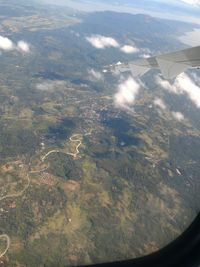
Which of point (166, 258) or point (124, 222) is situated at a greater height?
point (166, 258)

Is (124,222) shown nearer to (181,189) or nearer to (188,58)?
(181,189)

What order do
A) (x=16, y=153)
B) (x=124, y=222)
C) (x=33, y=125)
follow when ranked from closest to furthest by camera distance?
1. (x=124, y=222)
2. (x=16, y=153)
3. (x=33, y=125)

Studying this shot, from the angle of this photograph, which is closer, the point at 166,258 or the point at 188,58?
the point at 166,258

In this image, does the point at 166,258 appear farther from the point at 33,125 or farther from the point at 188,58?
the point at 33,125

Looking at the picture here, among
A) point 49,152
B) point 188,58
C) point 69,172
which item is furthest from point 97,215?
point 188,58

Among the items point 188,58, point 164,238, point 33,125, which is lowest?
point 33,125

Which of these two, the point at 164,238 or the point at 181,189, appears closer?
the point at 164,238

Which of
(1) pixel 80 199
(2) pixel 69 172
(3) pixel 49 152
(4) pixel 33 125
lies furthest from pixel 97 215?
(4) pixel 33 125

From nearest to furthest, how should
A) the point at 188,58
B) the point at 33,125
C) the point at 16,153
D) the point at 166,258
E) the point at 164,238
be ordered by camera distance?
the point at 166,258, the point at 164,238, the point at 188,58, the point at 16,153, the point at 33,125

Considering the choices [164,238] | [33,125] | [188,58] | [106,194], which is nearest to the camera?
[164,238]
